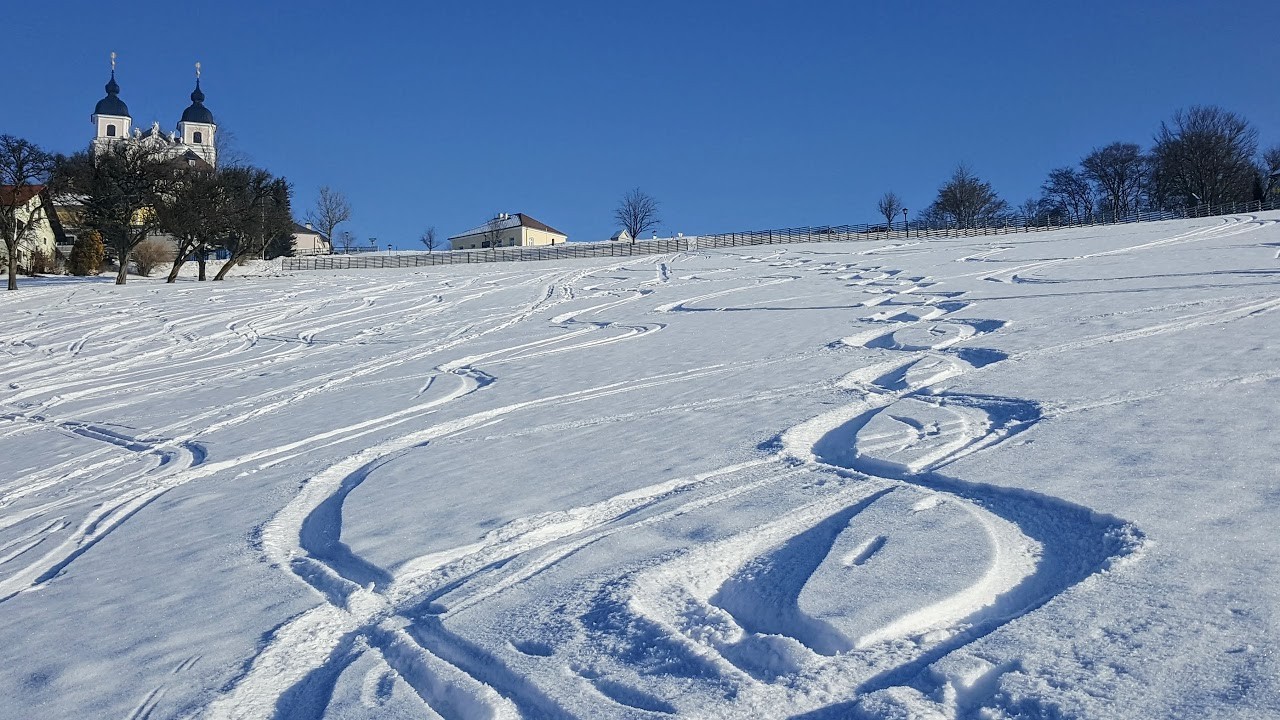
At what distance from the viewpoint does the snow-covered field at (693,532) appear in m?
3.05

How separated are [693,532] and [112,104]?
97.6m

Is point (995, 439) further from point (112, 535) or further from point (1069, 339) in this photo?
point (112, 535)

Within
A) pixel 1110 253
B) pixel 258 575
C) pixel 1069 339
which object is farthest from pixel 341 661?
pixel 1110 253

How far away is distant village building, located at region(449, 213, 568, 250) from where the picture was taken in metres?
92.6

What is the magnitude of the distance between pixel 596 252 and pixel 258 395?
44315 mm

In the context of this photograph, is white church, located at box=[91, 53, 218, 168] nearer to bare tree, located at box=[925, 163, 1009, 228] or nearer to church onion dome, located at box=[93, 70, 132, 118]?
church onion dome, located at box=[93, 70, 132, 118]

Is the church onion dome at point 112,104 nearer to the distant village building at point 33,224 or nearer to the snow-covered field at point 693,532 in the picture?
the distant village building at point 33,224

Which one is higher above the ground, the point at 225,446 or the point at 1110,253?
the point at 1110,253

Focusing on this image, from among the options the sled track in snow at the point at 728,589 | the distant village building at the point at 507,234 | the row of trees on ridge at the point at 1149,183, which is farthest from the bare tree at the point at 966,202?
the sled track in snow at the point at 728,589

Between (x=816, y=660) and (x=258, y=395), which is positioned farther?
(x=258, y=395)

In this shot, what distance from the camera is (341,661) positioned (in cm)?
350

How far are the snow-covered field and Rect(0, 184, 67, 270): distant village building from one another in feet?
98.8

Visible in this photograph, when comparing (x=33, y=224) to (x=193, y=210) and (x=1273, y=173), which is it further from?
(x=1273, y=173)

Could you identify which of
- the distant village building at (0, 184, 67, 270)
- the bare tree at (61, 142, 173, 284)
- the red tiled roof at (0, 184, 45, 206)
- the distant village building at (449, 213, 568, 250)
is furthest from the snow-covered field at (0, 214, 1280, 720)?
the distant village building at (449, 213, 568, 250)
